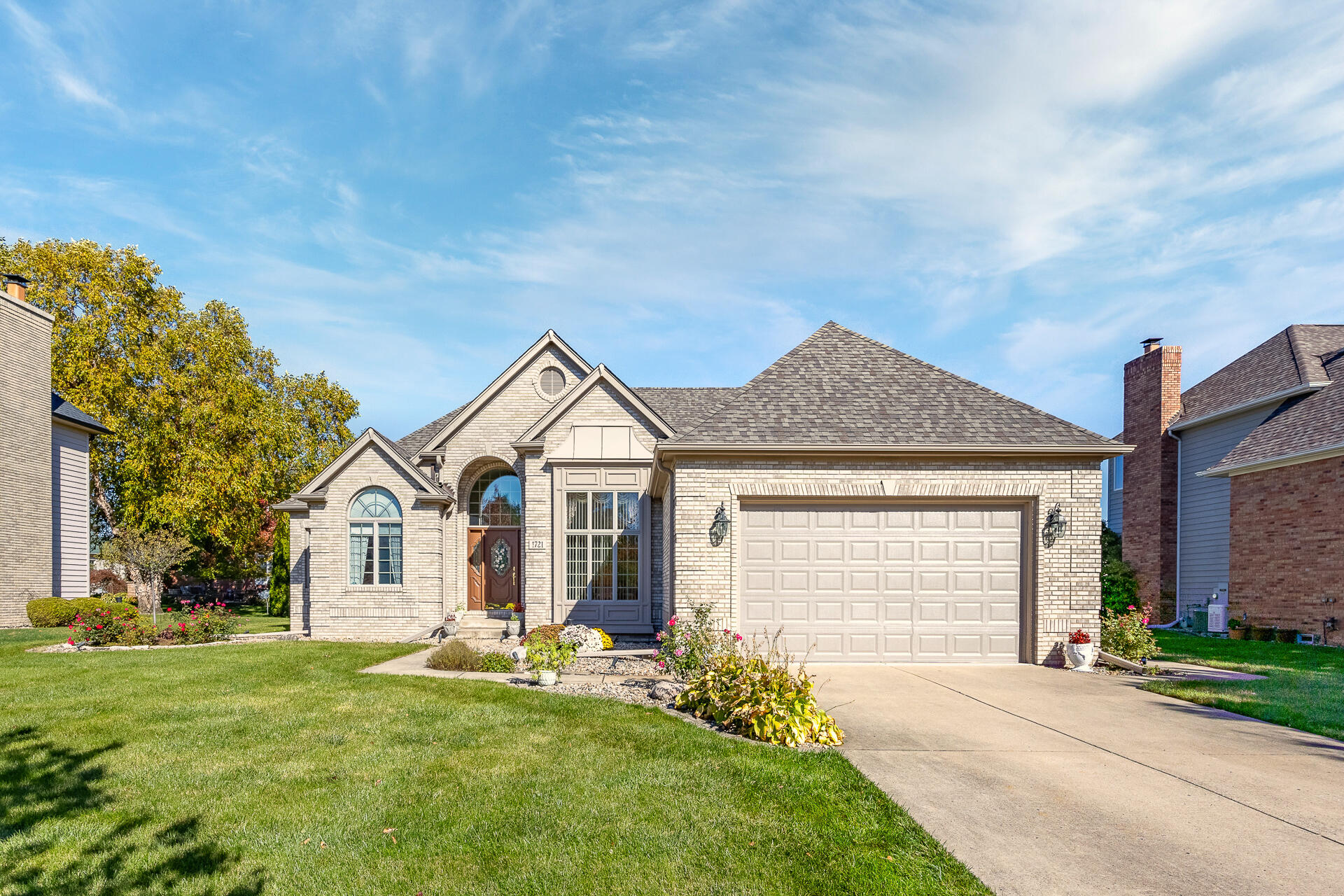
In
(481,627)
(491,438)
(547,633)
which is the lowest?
(481,627)

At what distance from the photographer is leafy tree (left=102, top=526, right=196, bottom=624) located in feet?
68.0

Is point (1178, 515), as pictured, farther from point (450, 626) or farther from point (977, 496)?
point (450, 626)

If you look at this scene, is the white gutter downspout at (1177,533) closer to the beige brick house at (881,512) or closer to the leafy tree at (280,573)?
the beige brick house at (881,512)

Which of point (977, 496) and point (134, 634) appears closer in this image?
point (977, 496)

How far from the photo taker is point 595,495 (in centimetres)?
1745

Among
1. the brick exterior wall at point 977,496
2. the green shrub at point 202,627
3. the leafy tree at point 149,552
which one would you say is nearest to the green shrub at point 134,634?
the green shrub at point 202,627

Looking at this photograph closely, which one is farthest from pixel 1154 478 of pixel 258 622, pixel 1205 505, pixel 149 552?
pixel 149 552

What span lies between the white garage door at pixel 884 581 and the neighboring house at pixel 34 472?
22064mm

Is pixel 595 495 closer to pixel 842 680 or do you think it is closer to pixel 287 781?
pixel 842 680

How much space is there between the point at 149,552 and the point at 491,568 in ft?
36.4

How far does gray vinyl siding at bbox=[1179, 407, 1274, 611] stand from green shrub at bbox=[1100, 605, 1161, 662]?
1087cm

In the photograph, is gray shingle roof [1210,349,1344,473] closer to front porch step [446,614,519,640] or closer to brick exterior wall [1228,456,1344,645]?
brick exterior wall [1228,456,1344,645]

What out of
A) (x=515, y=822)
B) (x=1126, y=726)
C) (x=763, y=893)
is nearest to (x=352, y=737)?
(x=515, y=822)

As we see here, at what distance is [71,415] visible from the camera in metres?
22.5
